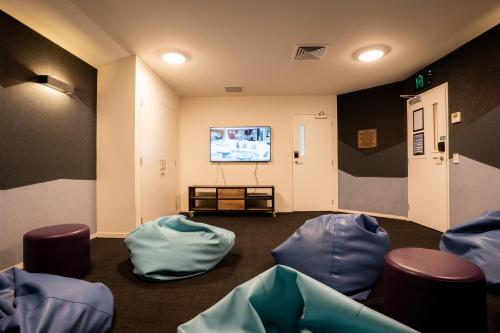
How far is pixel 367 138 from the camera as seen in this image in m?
4.69

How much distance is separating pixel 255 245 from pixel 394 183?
3.04m

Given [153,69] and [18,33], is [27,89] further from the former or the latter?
[153,69]

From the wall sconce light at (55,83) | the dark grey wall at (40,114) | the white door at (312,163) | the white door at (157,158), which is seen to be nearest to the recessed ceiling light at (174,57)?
the white door at (157,158)

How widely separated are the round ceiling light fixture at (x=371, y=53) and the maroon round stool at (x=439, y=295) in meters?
2.80

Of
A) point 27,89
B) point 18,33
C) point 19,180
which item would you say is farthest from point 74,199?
point 18,33

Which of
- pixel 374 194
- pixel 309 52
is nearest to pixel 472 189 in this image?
pixel 374 194

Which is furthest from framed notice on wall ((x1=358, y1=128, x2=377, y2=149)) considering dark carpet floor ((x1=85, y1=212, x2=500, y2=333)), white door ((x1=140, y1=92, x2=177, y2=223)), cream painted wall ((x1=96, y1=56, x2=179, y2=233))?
cream painted wall ((x1=96, y1=56, x2=179, y2=233))

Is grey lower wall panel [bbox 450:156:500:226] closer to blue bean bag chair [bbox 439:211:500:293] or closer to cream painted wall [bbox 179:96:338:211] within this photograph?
blue bean bag chair [bbox 439:211:500:293]

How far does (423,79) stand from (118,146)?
4779mm

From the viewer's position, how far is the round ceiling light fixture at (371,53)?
3.13 meters

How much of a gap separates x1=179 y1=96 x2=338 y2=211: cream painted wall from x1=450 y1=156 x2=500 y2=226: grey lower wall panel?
2.07 m

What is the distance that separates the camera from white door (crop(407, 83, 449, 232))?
3.48 m

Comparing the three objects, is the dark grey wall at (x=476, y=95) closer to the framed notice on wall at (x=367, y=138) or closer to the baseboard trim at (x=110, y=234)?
the framed notice on wall at (x=367, y=138)

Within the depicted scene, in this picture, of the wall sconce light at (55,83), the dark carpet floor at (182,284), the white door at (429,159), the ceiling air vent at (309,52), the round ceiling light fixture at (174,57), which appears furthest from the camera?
the white door at (429,159)
